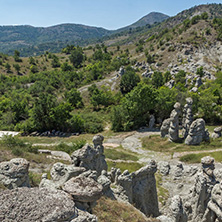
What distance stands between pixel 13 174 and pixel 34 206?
3.58 meters

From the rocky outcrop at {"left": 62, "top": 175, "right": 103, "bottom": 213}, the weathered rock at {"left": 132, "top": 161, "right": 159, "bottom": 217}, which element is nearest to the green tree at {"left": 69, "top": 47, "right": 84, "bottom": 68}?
the weathered rock at {"left": 132, "top": 161, "right": 159, "bottom": 217}

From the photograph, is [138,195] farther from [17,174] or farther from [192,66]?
[192,66]

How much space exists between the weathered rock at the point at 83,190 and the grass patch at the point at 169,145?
871 inches

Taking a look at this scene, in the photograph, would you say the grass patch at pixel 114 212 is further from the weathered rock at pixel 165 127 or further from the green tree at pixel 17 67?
the green tree at pixel 17 67

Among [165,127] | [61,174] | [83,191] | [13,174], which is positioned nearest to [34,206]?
[83,191]

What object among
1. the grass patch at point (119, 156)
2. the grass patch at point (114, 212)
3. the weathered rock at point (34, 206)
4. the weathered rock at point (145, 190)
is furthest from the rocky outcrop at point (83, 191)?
the grass patch at point (119, 156)

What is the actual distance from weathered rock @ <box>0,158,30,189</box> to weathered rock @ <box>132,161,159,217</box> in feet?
20.0

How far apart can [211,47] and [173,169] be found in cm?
8258

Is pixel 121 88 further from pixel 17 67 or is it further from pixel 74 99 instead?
pixel 17 67

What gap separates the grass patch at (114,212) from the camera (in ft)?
28.6

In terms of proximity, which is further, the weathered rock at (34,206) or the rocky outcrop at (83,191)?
the rocky outcrop at (83,191)

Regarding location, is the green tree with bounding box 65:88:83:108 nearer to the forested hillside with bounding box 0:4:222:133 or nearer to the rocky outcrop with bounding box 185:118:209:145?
the forested hillside with bounding box 0:4:222:133

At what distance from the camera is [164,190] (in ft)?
53.1

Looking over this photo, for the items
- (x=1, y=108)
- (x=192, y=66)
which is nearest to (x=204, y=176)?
(x=1, y=108)
